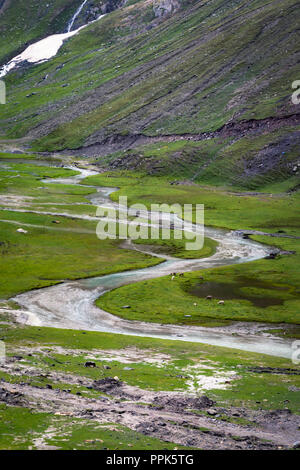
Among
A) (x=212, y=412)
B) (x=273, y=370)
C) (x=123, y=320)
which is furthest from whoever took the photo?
(x=123, y=320)

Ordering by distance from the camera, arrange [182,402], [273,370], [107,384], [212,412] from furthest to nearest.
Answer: [273,370], [107,384], [182,402], [212,412]

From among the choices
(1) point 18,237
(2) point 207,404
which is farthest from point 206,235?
(2) point 207,404

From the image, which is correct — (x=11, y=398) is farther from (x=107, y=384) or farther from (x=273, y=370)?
(x=273, y=370)

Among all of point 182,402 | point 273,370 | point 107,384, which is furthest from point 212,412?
point 273,370

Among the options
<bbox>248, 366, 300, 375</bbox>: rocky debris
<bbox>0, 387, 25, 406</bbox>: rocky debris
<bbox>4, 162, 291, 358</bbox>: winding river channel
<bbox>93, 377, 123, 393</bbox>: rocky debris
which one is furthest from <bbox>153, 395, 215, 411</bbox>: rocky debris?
<bbox>4, 162, 291, 358</bbox>: winding river channel

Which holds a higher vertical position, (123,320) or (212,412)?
(212,412)

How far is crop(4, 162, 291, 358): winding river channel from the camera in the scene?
50.4 m

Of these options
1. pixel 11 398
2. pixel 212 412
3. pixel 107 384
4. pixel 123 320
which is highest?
pixel 11 398

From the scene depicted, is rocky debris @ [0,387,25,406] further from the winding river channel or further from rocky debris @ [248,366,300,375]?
the winding river channel

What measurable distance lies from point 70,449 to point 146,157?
501 ft

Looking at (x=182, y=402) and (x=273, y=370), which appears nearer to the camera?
(x=182, y=402)

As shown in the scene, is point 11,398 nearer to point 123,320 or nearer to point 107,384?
point 107,384

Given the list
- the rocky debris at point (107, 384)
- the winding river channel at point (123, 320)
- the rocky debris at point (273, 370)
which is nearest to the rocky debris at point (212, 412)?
the rocky debris at point (107, 384)

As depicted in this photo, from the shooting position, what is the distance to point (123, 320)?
184ft
